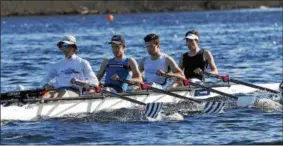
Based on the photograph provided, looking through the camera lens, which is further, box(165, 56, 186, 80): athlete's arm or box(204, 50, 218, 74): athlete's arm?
box(204, 50, 218, 74): athlete's arm

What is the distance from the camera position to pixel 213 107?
16.7 metres

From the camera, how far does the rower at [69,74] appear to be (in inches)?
650

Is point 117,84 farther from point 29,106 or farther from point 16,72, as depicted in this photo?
point 16,72

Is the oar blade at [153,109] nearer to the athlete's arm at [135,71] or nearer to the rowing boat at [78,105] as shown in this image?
the rowing boat at [78,105]

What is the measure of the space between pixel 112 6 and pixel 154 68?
12788cm

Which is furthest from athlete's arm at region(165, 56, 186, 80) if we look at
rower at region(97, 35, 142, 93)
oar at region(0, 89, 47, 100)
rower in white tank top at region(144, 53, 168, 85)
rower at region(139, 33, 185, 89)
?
oar at region(0, 89, 47, 100)

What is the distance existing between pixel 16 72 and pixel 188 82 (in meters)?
11.8

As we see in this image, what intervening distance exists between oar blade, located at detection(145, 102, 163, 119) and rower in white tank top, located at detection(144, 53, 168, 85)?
2087 mm

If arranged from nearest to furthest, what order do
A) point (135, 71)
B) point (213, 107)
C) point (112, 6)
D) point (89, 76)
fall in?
point (89, 76) → point (213, 107) → point (135, 71) → point (112, 6)

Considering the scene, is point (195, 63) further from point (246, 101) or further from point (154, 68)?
point (246, 101)

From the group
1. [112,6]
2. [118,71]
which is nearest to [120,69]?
[118,71]

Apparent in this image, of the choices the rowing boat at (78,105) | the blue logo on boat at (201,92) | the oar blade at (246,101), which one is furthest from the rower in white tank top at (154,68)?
the oar blade at (246,101)

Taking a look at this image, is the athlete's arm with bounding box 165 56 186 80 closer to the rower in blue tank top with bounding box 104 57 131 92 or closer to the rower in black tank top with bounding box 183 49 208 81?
the rower in blue tank top with bounding box 104 57 131 92

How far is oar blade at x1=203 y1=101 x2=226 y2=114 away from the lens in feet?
54.9
